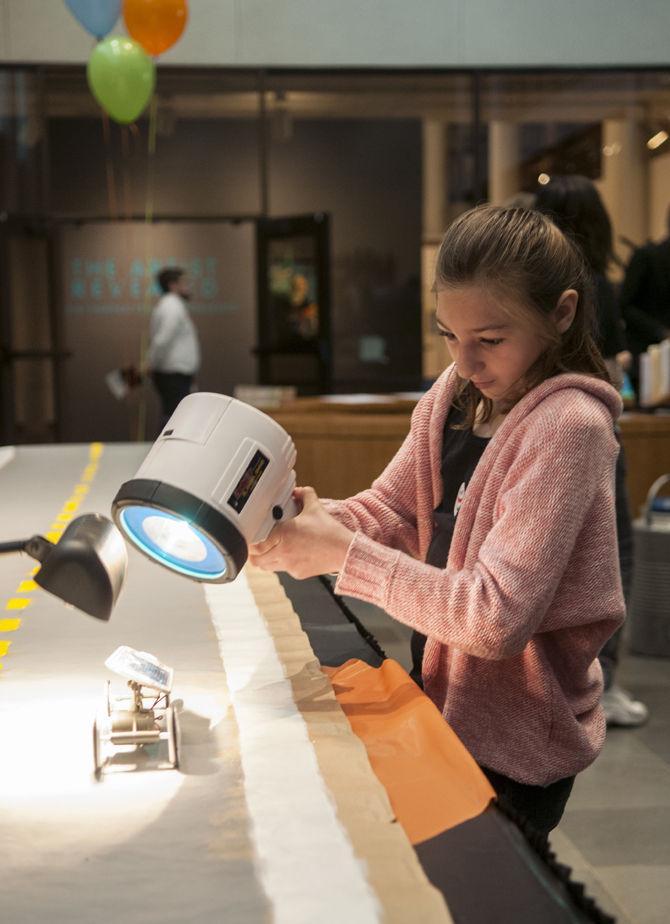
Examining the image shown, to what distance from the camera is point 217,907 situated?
0.73m

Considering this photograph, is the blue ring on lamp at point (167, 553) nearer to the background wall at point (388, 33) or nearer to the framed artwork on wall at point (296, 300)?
the framed artwork on wall at point (296, 300)

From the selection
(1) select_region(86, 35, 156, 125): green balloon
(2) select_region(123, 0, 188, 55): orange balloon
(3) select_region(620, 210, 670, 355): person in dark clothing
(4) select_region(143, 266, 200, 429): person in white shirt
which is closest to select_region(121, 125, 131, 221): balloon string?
(4) select_region(143, 266, 200, 429): person in white shirt

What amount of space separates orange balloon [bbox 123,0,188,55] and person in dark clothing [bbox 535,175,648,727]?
3.54 metres

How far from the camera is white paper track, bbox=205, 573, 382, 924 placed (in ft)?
2.41

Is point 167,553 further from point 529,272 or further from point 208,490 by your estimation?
point 529,272

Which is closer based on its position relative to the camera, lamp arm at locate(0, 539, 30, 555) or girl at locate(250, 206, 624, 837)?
lamp arm at locate(0, 539, 30, 555)

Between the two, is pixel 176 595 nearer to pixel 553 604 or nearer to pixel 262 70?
pixel 553 604

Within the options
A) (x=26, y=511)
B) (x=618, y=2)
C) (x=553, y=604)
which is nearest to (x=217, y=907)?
(x=553, y=604)

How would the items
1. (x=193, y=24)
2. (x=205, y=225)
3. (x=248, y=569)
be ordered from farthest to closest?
(x=205, y=225)
(x=193, y=24)
(x=248, y=569)

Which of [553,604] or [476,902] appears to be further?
[553,604]

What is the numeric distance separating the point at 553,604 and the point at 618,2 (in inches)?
307

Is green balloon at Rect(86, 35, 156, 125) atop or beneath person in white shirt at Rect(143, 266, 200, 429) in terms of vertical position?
atop

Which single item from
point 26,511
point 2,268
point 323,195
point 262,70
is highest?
point 262,70

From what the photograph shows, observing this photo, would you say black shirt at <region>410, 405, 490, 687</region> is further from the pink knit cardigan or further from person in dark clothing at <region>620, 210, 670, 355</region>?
person in dark clothing at <region>620, 210, 670, 355</region>
